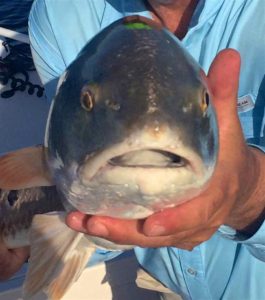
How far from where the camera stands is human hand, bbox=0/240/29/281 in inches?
88.4

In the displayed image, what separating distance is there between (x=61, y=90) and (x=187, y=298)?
42.4 inches

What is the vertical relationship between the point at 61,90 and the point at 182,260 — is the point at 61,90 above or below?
above

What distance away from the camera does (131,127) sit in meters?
1.08

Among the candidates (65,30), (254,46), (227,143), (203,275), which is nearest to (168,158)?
(227,143)

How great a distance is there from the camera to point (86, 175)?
1154 mm

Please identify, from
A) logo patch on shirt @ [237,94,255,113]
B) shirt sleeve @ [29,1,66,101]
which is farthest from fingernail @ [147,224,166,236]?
shirt sleeve @ [29,1,66,101]

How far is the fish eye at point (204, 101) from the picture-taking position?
3.93 ft

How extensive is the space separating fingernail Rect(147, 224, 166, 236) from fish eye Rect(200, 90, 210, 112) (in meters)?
0.25

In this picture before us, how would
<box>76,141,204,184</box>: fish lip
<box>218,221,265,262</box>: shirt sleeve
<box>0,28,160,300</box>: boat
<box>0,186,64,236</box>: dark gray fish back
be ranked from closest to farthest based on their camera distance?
<box>76,141,204,184</box>: fish lip
<box>218,221,265,262</box>: shirt sleeve
<box>0,186,64,236</box>: dark gray fish back
<box>0,28,160,300</box>: boat

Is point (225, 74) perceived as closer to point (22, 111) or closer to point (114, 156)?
point (114, 156)

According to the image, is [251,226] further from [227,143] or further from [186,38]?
[186,38]

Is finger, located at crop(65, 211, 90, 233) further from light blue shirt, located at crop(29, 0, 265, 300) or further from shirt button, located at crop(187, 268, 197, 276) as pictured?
shirt button, located at crop(187, 268, 197, 276)

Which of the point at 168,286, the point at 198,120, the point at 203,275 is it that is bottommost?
the point at 168,286

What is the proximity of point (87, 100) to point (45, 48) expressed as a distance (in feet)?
3.53
